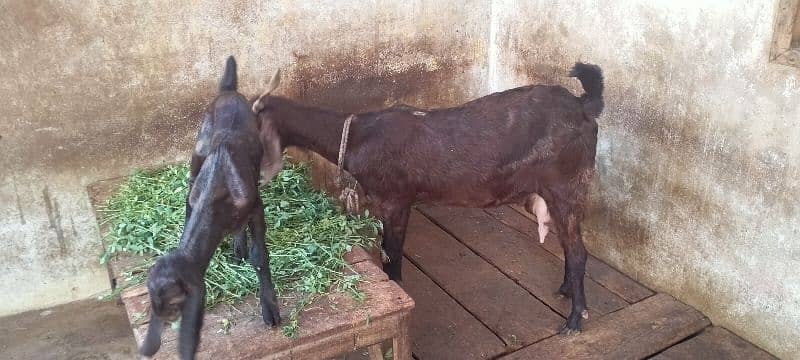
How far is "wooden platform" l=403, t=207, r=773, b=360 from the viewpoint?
3.56 metres

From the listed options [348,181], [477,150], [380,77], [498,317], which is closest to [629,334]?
[498,317]

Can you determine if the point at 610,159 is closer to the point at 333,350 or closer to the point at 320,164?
the point at 320,164

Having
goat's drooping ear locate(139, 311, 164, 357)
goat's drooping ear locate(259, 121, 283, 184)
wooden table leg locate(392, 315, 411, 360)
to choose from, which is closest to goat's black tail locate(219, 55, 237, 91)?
goat's drooping ear locate(259, 121, 283, 184)

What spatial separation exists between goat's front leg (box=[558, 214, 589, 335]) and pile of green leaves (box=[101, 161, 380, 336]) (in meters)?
1.07

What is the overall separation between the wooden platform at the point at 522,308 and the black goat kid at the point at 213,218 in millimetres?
1353

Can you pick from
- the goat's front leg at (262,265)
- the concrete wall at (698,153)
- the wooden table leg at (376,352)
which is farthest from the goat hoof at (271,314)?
the concrete wall at (698,153)

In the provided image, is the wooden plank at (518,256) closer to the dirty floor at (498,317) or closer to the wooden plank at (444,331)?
the dirty floor at (498,317)

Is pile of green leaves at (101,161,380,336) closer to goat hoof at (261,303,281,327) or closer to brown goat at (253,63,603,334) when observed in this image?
goat hoof at (261,303,281,327)

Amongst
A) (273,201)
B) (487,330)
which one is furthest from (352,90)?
(487,330)

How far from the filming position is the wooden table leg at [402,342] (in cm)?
297

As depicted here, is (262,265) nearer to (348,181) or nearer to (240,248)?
(240,248)

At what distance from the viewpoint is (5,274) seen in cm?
402

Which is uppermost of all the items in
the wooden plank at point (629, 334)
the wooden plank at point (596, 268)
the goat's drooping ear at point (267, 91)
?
the goat's drooping ear at point (267, 91)

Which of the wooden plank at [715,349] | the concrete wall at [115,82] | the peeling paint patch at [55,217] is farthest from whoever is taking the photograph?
the peeling paint patch at [55,217]
